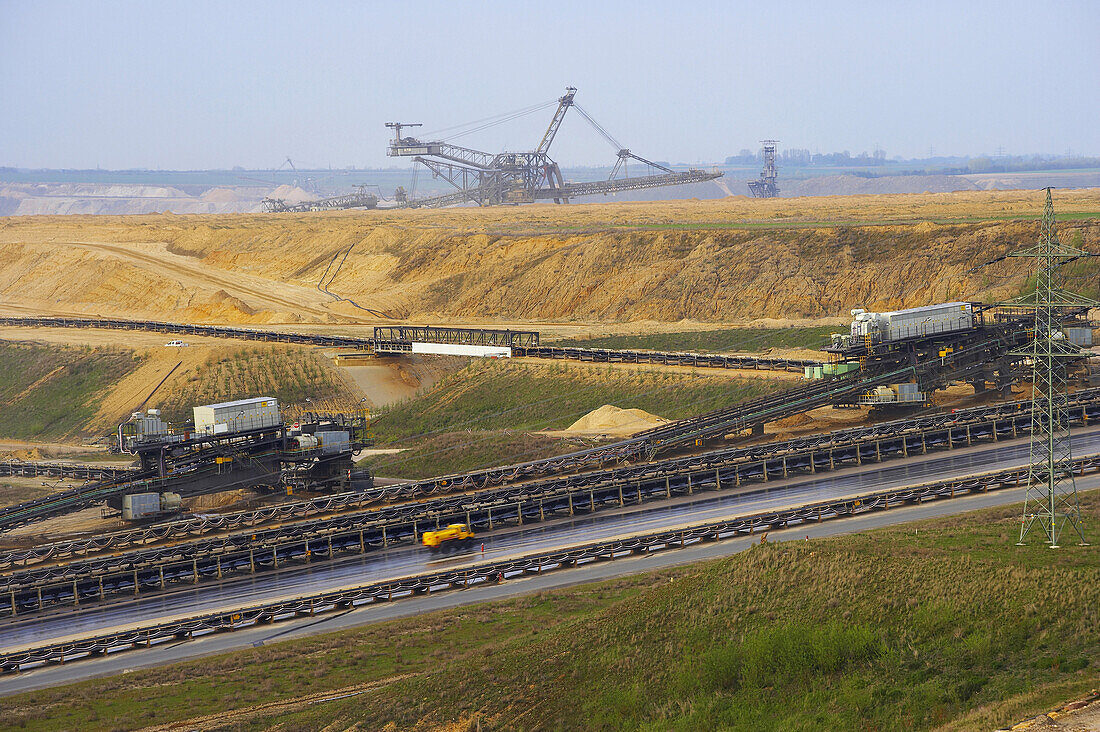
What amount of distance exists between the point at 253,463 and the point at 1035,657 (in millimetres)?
43129

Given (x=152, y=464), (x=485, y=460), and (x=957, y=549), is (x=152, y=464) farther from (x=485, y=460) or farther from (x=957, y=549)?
(x=957, y=549)

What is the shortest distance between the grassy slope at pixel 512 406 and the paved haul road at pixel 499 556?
1619 centimetres

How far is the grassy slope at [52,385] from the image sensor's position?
92.5 metres

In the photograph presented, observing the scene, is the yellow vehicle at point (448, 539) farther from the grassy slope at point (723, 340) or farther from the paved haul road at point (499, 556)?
the grassy slope at point (723, 340)

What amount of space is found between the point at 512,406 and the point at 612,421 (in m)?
11.7

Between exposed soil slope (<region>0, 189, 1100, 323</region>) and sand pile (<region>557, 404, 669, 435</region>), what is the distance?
33296 mm

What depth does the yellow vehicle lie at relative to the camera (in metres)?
49.6

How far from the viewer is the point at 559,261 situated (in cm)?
12244

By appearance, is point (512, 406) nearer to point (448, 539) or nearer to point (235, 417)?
point (235, 417)

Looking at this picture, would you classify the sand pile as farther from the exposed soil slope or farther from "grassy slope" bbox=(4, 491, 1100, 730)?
"grassy slope" bbox=(4, 491, 1100, 730)

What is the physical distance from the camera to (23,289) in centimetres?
14138

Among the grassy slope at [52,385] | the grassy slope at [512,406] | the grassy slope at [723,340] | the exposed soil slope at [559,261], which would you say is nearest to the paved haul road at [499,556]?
the grassy slope at [512,406]

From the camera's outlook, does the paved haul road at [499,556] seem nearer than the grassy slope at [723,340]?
Yes

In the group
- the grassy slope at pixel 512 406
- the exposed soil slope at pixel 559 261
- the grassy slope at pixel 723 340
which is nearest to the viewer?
the grassy slope at pixel 512 406
